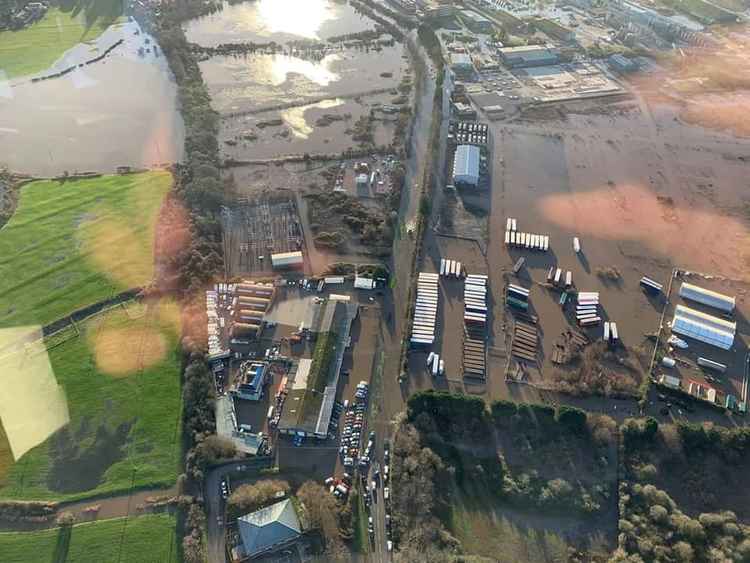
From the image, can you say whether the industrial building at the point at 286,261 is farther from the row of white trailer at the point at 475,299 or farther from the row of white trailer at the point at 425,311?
the row of white trailer at the point at 475,299

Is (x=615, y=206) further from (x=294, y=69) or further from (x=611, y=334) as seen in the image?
(x=294, y=69)

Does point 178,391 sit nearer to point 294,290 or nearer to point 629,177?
point 294,290

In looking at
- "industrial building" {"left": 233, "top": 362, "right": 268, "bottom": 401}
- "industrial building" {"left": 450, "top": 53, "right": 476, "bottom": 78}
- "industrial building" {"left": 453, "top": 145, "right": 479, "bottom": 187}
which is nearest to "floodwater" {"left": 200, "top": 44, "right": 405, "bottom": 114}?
"industrial building" {"left": 450, "top": 53, "right": 476, "bottom": 78}

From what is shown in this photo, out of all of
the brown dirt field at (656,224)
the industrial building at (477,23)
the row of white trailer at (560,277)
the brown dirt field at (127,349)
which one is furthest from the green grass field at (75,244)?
the industrial building at (477,23)

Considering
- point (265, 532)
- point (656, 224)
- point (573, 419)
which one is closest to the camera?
point (265, 532)

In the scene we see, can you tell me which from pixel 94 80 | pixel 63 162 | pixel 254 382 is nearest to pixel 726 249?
pixel 254 382

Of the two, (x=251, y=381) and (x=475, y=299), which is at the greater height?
(x=475, y=299)

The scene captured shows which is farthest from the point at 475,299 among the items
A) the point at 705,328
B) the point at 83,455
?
the point at 83,455
